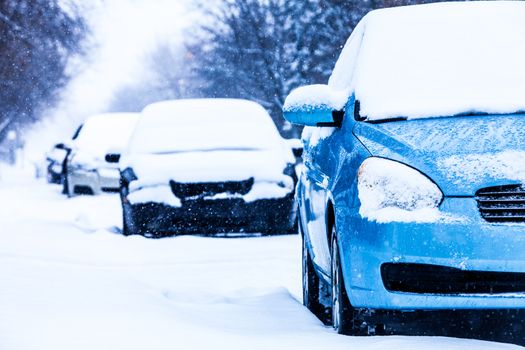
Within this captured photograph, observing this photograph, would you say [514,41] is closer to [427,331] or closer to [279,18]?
[427,331]

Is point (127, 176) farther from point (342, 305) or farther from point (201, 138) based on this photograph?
point (342, 305)

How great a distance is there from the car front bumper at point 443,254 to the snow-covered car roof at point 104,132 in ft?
52.1

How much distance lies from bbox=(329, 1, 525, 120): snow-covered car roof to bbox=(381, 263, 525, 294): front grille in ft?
2.63

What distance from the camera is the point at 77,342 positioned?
15.9 feet

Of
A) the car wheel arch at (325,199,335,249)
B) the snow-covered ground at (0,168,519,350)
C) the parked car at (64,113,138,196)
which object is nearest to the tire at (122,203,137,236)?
the snow-covered ground at (0,168,519,350)

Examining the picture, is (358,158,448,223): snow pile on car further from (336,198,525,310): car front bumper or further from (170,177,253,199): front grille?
(170,177,253,199): front grille

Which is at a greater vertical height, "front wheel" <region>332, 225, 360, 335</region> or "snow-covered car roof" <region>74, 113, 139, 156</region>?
"front wheel" <region>332, 225, 360, 335</region>

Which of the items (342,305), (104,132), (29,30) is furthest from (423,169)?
(29,30)

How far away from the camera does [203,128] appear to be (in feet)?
40.4

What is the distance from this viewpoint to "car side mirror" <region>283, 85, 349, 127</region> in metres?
5.71

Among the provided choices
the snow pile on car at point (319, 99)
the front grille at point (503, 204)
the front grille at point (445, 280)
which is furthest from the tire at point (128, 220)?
the front grille at point (503, 204)

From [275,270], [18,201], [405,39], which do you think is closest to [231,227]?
[275,270]

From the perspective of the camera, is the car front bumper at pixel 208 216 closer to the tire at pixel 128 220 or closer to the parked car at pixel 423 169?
the tire at pixel 128 220

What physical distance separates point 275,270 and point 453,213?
15.5 feet
